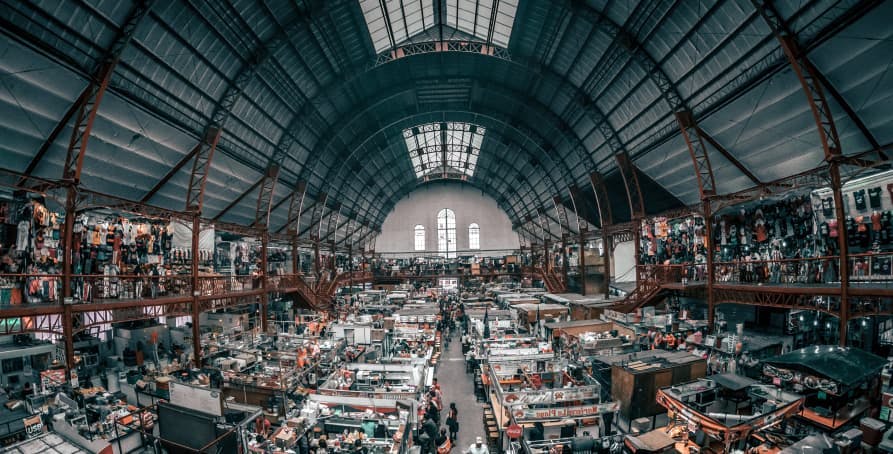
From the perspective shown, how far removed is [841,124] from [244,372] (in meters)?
21.9

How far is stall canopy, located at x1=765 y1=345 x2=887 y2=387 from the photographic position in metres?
6.86

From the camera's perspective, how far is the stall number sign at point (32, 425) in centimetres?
824

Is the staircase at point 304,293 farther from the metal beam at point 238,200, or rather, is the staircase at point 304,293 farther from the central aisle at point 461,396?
the central aisle at point 461,396

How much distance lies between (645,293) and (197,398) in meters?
19.4

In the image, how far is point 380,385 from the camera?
37.4 ft

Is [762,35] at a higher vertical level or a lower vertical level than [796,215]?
higher

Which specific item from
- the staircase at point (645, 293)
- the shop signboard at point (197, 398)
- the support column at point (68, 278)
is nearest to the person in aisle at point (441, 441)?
the shop signboard at point (197, 398)

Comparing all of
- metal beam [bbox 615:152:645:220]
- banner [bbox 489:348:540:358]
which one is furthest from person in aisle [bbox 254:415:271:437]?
metal beam [bbox 615:152:645:220]

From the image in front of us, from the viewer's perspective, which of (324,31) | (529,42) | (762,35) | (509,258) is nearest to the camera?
(762,35)

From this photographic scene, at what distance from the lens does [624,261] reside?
29.3 metres

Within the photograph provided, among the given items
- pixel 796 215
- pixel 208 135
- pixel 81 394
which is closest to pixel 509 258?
pixel 796 215

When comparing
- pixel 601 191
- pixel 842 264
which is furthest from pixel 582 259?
pixel 842 264

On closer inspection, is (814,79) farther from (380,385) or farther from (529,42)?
(380,385)

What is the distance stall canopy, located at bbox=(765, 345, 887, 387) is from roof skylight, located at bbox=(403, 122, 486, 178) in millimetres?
25467
